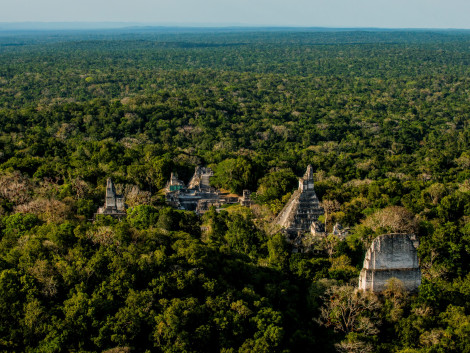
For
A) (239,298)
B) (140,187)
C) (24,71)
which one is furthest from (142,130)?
(24,71)

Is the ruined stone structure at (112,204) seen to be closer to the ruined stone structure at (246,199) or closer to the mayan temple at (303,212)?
the ruined stone structure at (246,199)

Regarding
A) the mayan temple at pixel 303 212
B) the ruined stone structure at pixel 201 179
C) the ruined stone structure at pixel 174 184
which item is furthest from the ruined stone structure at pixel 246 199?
the mayan temple at pixel 303 212

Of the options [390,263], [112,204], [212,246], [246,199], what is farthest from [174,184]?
[390,263]

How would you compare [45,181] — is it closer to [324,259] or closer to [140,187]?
[140,187]

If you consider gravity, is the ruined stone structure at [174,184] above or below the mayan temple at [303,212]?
below

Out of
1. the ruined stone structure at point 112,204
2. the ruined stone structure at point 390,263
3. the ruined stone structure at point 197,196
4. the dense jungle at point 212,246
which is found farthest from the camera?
the ruined stone structure at point 197,196

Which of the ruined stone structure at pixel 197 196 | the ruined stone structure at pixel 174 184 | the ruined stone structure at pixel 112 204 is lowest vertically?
the ruined stone structure at pixel 197 196

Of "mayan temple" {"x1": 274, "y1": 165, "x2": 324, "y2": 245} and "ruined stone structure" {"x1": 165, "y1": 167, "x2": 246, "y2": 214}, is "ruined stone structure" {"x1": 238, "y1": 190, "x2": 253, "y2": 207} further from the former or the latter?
"mayan temple" {"x1": 274, "y1": 165, "x2": 324, "y2": 245}

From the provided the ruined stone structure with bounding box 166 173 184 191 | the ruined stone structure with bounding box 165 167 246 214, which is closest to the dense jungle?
the ruined stone structure with bounding box 165 167 246 214
